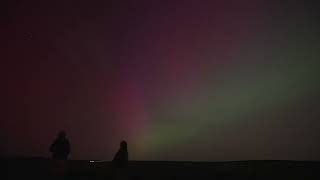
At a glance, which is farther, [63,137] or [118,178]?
[63,137]

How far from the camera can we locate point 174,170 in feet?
42.8

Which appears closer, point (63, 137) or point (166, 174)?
point (166, 174)

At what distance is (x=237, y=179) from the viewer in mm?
12883

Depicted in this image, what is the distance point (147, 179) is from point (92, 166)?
1288 millimetres

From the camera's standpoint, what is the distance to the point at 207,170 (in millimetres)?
13008

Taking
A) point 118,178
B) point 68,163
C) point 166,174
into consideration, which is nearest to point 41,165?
point 68,163

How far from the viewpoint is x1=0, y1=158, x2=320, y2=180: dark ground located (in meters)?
12.8

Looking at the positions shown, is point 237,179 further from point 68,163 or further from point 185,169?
point 68,163

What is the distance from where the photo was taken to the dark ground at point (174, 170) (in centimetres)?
1281

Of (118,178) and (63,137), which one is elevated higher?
(63,137)

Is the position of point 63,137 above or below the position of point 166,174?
above

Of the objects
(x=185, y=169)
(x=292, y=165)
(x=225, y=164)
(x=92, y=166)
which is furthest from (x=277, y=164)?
(x=92, y=166)

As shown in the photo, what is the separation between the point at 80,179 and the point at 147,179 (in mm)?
1498

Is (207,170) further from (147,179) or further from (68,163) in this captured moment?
(68,163)
